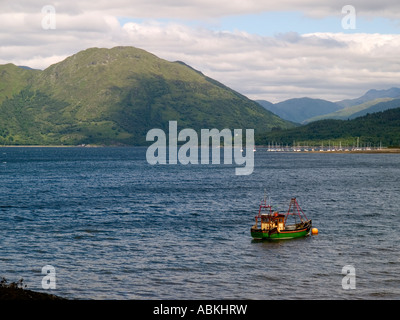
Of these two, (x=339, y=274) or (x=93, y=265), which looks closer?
(x=339, y=274)

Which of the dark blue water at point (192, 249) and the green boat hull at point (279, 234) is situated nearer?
the dark blue water at point (192, 249)

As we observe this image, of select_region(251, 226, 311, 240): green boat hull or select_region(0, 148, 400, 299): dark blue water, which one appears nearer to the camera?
select_region(0, 148, 400, 299): dark blue water

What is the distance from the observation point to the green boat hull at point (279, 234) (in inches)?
2547

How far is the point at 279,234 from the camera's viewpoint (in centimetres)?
6600

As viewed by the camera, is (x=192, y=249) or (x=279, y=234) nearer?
(x=192, y=249)

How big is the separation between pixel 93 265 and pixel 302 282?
2083 cm

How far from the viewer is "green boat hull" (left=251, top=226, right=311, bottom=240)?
212 ft

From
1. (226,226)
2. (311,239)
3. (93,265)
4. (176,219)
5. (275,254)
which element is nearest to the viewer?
(93,265)

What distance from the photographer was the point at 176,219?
82.9 metres

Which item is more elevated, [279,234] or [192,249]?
[279,234]
